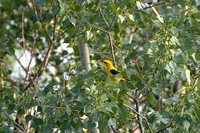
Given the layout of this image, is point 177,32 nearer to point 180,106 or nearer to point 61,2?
point 180,106

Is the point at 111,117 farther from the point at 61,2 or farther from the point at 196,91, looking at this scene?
the point at 61,2

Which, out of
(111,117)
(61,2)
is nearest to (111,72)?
(111,117)

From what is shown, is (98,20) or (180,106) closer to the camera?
(180,106)

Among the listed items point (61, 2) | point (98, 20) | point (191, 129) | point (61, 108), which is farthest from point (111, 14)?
point (191, 129)

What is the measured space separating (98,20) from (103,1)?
0.99 ft

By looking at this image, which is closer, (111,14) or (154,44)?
(154,44)

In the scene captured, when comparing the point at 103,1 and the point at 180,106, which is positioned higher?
the point at 103,1

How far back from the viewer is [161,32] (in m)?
3.39

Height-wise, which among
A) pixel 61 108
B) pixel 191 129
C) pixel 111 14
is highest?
pixel 111 14

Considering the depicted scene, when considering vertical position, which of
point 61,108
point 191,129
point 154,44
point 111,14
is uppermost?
point 111,14

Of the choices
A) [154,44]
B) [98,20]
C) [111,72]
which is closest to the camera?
[154,44]

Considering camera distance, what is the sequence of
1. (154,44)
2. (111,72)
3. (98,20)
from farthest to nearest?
(98,20) < (111,72) < (154,44)

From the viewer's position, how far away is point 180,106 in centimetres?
344

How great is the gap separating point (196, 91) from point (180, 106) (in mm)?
144
